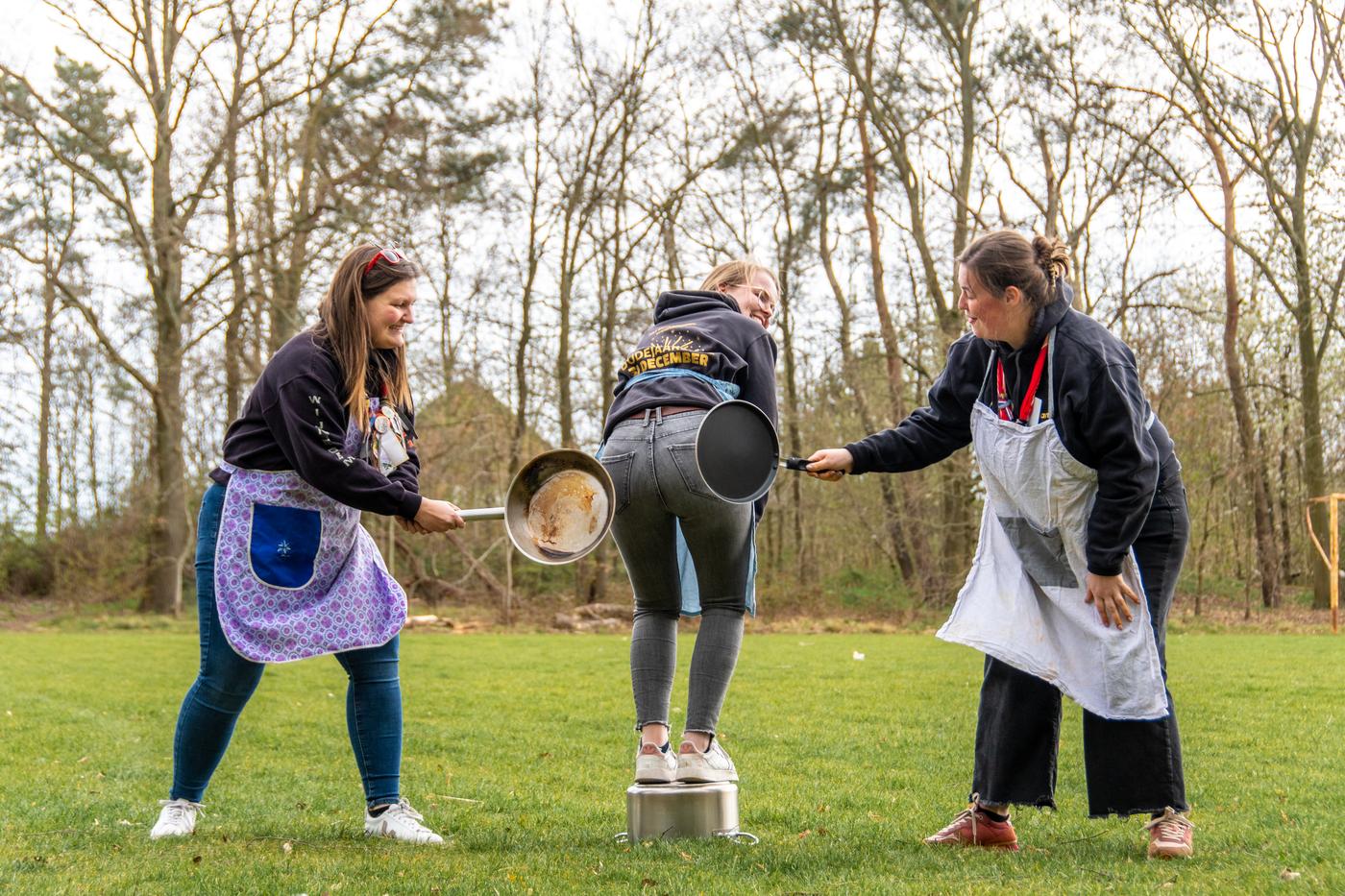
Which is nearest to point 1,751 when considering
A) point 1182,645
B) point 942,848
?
point 942,848

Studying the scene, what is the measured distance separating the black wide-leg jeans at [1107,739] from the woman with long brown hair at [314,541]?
1.81 metres

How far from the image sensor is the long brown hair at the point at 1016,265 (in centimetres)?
375

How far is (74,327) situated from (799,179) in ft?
51.4

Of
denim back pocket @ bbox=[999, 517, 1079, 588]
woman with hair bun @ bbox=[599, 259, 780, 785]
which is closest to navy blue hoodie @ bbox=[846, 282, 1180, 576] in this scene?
denim back pocket @ bbox=[999, 517, 1079, 588]

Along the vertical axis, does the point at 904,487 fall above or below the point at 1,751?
above

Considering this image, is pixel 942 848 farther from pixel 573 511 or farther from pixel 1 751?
pixel 1 751

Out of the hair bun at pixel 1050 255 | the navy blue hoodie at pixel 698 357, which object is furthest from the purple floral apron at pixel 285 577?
the hair bun at pixel 1050 255

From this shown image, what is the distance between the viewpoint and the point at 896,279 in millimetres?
25828

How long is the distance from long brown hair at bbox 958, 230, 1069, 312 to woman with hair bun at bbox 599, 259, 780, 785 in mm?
811

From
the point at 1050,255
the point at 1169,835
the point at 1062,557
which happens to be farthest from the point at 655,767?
the point at 1050,255

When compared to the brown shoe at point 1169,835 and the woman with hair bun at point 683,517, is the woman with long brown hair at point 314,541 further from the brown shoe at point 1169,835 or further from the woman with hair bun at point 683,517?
the brown shoe at point 1169,835

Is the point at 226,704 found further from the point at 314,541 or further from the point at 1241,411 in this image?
the point at 1241,411

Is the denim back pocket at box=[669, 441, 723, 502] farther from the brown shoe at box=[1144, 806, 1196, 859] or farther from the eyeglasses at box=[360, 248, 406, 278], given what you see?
the brown shoe at box=[1144, 806, 1196, 859]

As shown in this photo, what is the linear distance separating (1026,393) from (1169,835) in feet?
4.52
